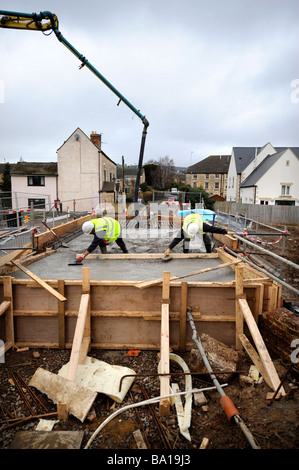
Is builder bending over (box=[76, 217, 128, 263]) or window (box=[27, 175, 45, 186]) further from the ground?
window (box=[27, 175, 45, 186])

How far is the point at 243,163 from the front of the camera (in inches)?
1570

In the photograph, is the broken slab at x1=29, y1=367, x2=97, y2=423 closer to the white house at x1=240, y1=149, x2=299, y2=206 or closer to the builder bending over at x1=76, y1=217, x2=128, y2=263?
the builder bending over at x1=76, y1=217, x2=128, y2=263

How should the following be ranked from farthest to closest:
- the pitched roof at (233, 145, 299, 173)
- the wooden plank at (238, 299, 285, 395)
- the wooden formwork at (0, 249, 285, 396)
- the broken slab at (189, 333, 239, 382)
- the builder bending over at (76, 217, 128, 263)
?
the pitched roof at (233, 145, 299, 173)
the builder bending over at (76, 217, 128, 263)
the wooden formwork at (0, 249, 285, 396)
the broken slab at (189, 333, 239, 382)
the wooden plank at (238, 299, 285, 395)

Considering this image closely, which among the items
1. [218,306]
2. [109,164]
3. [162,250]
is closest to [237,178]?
[109,164]

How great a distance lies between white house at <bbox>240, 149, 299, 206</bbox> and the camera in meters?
31.6

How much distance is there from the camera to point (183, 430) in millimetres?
2955

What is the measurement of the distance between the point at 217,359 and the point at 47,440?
2.22 meters

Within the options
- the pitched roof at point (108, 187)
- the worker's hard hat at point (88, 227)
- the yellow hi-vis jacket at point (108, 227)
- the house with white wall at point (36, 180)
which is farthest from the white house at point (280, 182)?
the worker's hard hat at point (88, 227)

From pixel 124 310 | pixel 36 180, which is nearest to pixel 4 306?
pixel 124 310

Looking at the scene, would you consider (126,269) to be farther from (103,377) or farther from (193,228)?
(103,377)

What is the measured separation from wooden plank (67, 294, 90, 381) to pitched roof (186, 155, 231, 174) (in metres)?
57.2

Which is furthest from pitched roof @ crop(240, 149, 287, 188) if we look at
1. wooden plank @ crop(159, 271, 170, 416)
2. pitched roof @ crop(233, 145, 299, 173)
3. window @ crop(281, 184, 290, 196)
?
wooden plank @ crop(159, 271, 170, 416)

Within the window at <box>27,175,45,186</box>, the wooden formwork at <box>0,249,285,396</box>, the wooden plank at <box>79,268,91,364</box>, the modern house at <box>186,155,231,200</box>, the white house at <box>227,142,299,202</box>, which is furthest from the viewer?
the modern house at <box>186,155,231,200</box>
